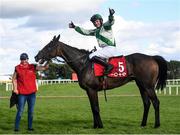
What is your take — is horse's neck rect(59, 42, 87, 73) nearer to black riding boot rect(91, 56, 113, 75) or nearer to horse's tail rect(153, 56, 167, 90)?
black riding boot rect(91, 56, 113, 75)

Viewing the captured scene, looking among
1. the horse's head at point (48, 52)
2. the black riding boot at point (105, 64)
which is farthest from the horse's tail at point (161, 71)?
the horse's head at point (48, 52)

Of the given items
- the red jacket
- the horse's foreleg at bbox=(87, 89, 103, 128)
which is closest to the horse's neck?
the horse's foreleg at bbox=(87, 89, 103, 128)

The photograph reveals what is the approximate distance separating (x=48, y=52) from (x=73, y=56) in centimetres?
75

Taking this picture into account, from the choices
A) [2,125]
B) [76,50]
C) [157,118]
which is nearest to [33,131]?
[2,125]

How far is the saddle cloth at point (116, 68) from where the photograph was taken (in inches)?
469

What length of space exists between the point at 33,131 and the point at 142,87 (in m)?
3.36

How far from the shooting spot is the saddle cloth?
11922 millimetres

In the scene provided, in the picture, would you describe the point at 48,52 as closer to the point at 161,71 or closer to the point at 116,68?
the point at 116,68

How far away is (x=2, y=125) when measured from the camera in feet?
40.7

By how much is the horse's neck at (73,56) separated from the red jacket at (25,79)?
4.08ft

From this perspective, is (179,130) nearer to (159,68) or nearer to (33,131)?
(159,68)

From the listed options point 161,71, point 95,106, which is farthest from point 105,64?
point 161,71

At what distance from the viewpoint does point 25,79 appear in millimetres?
11336

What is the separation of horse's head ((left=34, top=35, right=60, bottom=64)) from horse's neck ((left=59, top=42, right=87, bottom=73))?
21 cm
